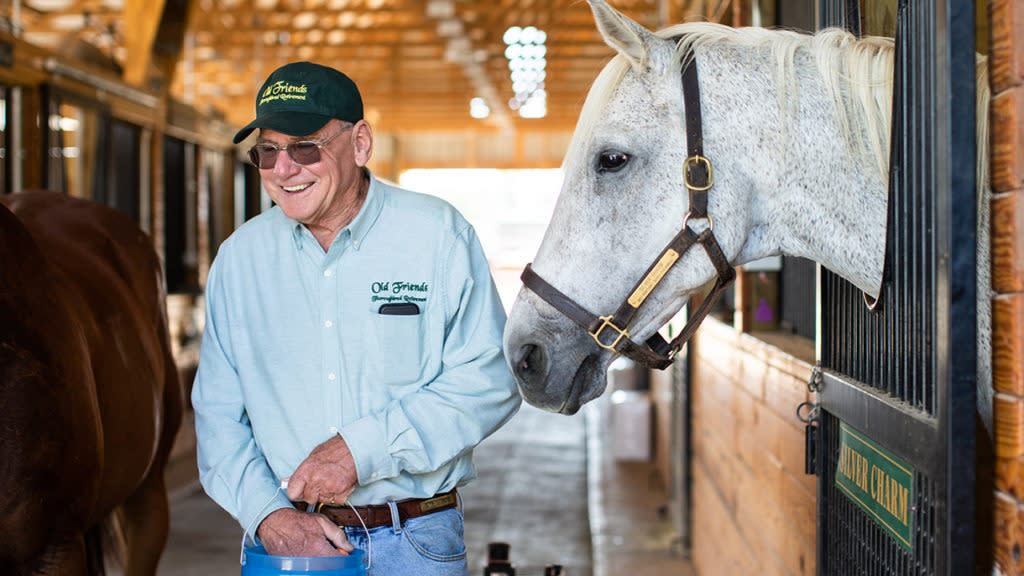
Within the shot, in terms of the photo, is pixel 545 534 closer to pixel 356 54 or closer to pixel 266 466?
pixel 266 466

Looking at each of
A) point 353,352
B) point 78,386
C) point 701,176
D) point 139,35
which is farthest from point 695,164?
point 139,35

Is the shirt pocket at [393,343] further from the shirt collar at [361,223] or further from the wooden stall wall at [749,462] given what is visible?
the wooden stall wall at [749,462]

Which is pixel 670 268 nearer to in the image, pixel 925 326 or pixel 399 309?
pixel 925 326

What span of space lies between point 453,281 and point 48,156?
444 cm

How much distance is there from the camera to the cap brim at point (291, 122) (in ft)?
5.67

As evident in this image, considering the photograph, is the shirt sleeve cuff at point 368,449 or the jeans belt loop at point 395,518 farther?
the jeans belt loop at point 395,518

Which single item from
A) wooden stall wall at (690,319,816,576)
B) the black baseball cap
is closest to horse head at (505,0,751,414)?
the black baseball cap

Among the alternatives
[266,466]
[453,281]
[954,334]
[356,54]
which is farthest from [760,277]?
[356,54]

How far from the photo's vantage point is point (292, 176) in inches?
70.1

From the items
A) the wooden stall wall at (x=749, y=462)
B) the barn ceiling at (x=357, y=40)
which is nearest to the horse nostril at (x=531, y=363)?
the wooden stall wall at (x=749, y=462)

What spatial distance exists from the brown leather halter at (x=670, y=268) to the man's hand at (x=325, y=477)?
44 centimetres

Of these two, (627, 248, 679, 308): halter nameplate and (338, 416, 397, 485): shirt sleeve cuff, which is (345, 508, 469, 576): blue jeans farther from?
(627, 248, 679, 308): halter nameplate

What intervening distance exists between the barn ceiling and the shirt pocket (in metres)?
5.81

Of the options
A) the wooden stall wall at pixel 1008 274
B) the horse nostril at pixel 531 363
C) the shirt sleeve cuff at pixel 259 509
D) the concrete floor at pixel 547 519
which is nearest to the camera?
the wooden stall wall at pixel 1008 274
